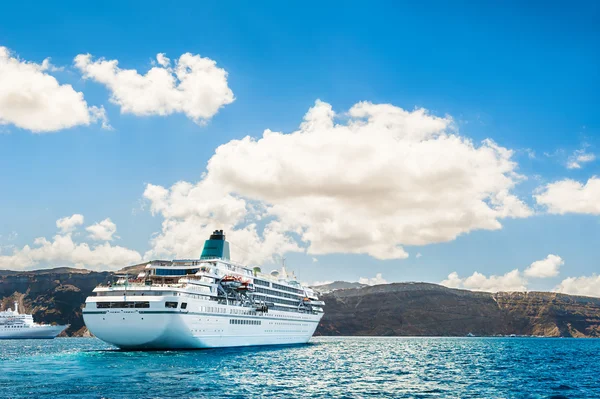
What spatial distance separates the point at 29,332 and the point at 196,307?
120m

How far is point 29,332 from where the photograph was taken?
16675 cm

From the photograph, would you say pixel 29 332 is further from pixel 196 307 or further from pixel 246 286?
pixel 196 307

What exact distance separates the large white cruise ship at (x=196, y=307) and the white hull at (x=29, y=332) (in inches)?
3770

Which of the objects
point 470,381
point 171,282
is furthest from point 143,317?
point 470,381

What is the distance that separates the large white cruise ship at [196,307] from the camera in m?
68.6

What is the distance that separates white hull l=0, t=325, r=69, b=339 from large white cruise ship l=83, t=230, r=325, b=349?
95760 millimetres

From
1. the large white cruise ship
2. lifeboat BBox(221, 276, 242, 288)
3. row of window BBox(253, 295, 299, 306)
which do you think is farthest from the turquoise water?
row of window BBox(253, 295, 299, 306)

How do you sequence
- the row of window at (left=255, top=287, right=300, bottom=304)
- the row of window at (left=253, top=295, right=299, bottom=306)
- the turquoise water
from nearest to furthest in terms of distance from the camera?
1. the turquoise water
2. the row of window at (left=253, top=295, right=299, bottom=306)
3. the row of window at (left=255, top=287, right=300, bottom=304)

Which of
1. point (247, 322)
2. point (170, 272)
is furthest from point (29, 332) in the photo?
point (170, 272)

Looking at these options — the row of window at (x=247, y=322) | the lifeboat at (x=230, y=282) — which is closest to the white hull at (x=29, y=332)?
the row of window at (x=247, y=322)

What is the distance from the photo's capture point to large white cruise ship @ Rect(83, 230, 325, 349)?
6856 cm

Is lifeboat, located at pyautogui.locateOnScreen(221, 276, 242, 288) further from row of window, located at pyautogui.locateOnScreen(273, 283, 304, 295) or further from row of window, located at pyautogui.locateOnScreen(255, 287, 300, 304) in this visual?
row of window, located at pyautogui.locateOnScreen(273, 283, 304, 295)

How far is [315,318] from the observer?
5074 inches

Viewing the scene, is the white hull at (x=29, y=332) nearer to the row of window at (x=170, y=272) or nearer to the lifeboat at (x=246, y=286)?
the lifeboat at (x=246, y=286)
